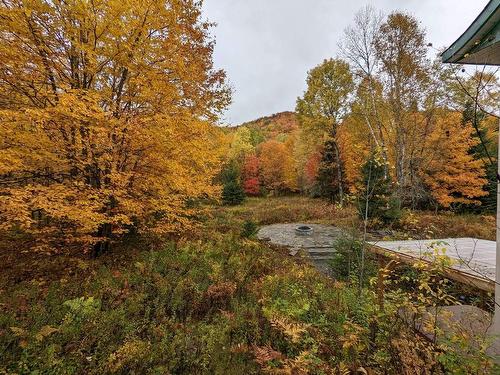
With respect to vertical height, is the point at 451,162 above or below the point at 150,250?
above

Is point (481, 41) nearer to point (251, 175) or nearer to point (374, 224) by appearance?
point (374, 224)

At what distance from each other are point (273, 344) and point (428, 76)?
1788 centimetres

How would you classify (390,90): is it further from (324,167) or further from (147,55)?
(147,55)

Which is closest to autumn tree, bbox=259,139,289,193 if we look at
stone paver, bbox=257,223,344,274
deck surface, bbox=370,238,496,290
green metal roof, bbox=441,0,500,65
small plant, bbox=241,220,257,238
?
stone paver, bbox=257,223,344,274

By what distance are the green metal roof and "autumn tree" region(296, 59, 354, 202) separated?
1631 cm

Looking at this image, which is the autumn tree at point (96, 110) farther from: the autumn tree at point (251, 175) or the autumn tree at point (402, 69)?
the autumn tree at point (251, 175)

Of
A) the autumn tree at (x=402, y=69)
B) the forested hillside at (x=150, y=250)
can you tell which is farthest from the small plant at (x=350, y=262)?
the autumn tree at (x=402, y=69)

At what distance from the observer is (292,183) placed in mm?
35719

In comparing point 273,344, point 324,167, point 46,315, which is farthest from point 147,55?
point 324,167

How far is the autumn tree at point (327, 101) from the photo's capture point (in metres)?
20.7

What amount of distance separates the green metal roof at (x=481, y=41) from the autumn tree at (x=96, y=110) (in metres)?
5.76

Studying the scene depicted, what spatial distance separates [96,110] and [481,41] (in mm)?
7172

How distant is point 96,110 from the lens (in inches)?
205

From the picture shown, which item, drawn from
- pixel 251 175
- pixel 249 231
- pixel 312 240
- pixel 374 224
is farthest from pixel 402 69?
pixel 251 175
